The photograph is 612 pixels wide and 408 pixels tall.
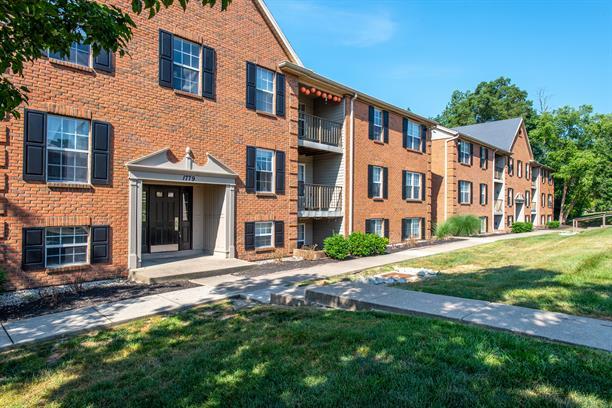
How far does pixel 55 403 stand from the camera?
3.52 meters

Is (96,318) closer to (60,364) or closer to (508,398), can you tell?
(60,364)

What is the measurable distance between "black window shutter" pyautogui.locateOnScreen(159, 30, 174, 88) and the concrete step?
5.33 meters

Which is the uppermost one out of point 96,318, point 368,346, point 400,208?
point 400,208

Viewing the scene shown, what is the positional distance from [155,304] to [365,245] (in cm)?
891

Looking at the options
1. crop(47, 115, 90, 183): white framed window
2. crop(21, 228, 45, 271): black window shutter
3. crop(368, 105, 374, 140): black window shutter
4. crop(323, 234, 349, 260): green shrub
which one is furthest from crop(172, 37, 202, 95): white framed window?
crop(368, 105, 374, 140): black window shutter

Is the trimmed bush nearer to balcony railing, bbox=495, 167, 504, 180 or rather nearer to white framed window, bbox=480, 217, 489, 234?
white framed window, bbox=480, 217, 489, 234

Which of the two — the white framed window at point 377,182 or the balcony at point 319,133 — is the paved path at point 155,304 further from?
the white framed window at point 377,182

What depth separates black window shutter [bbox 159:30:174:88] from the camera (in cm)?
1070

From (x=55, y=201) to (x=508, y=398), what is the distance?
9748mm

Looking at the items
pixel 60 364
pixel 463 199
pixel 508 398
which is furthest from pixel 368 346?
pixel 463 199

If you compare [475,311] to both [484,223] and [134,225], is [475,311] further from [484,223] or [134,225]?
[484,223]

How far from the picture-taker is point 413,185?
21484 millimetres

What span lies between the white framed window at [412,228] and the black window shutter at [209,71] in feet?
43.6

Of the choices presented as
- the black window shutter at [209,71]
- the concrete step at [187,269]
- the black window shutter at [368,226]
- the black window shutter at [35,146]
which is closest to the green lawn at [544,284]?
the concrete step at [187,269]
